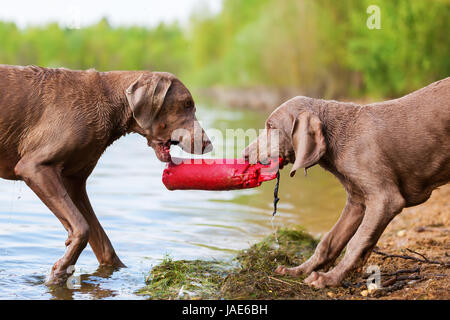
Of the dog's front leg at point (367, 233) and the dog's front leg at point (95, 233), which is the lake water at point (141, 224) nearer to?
the dog's front leg at point (95, 233)

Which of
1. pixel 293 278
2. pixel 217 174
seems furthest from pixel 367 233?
pixel 217 174

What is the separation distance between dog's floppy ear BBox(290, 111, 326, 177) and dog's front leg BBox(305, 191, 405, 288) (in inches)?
26.3

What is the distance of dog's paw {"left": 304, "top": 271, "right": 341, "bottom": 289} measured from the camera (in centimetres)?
610

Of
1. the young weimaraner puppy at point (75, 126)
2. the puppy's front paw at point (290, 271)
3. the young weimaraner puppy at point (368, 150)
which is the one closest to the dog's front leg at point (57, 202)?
the young weimaraner puppy at point (75, 126)

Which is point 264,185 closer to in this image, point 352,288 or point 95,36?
point 352,288

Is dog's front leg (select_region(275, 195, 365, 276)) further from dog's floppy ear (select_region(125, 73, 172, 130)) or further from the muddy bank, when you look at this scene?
dog's floppy ear (select_region(125, 73, 172, 130))

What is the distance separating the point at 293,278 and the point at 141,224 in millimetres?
3731

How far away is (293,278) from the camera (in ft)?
21.3

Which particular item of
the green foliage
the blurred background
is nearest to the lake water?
the blurred background

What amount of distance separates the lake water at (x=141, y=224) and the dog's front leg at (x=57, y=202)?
0.86ft

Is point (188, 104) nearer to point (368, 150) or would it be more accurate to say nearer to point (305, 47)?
point (368, 150)

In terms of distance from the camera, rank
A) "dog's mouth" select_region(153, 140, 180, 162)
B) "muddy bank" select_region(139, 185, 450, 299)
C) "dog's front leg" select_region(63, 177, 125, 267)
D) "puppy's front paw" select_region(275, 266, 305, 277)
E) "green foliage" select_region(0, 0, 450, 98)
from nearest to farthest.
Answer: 1. "muddy bank" select_region(139, 185, 450, 299)
2. "puppy's front paw" select_region(275, 266, 305, 277)
3. "dog's mouth" select_region(153, 140, 180, 162)
4. "dog's front leg" select_region(63, 177, 125, 267)
5. "green foliage" select_region(0, 0, 450, 98)

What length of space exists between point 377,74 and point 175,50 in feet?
210

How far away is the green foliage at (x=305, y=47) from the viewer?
25.8 meters
